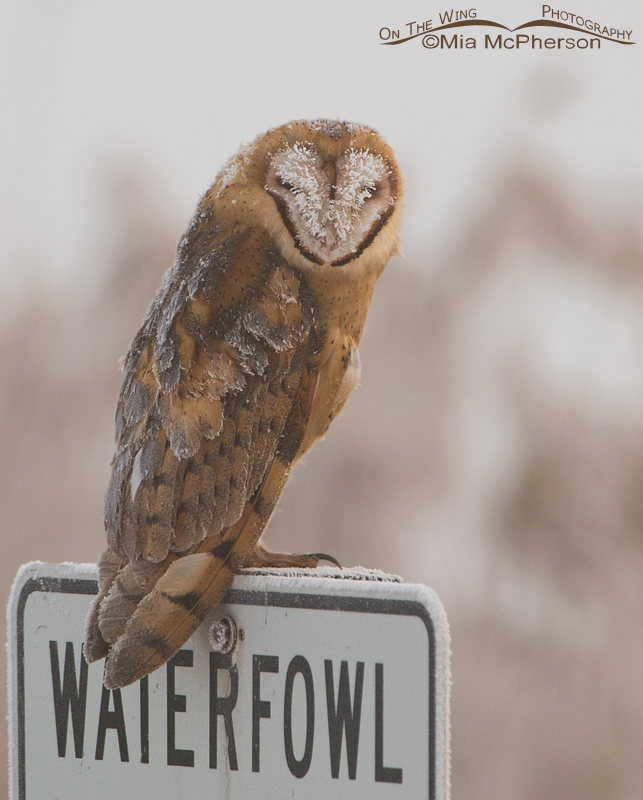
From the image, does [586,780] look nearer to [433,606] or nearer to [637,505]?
[637,505]

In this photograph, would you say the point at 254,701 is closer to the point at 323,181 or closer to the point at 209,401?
the point at 209,401

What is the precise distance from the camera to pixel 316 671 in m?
0.83

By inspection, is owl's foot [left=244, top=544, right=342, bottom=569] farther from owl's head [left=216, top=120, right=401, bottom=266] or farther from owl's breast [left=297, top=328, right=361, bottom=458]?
owl's head [left=216, top=120, right=401, bottom=266]

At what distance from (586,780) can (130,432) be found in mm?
1538

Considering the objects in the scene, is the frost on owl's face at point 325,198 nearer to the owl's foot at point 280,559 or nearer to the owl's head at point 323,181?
the owl's head at point 323,181

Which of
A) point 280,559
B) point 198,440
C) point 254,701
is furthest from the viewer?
point 280,559

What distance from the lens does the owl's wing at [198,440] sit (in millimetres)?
922

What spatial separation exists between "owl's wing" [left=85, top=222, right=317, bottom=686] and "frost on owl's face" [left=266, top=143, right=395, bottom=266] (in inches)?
1.9

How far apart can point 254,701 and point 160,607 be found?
14 cm

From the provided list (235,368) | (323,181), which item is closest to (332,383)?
(235,368)

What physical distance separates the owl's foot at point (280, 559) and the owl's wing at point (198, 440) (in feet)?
0.49

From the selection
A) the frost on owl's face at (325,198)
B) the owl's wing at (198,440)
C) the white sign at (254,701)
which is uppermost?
the frost on owl's face at (325,198)

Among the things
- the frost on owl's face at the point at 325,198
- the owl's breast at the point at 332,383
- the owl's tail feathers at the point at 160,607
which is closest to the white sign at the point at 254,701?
the owl's tail feathers at the point at 160,607

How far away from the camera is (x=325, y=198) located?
1.04 m
